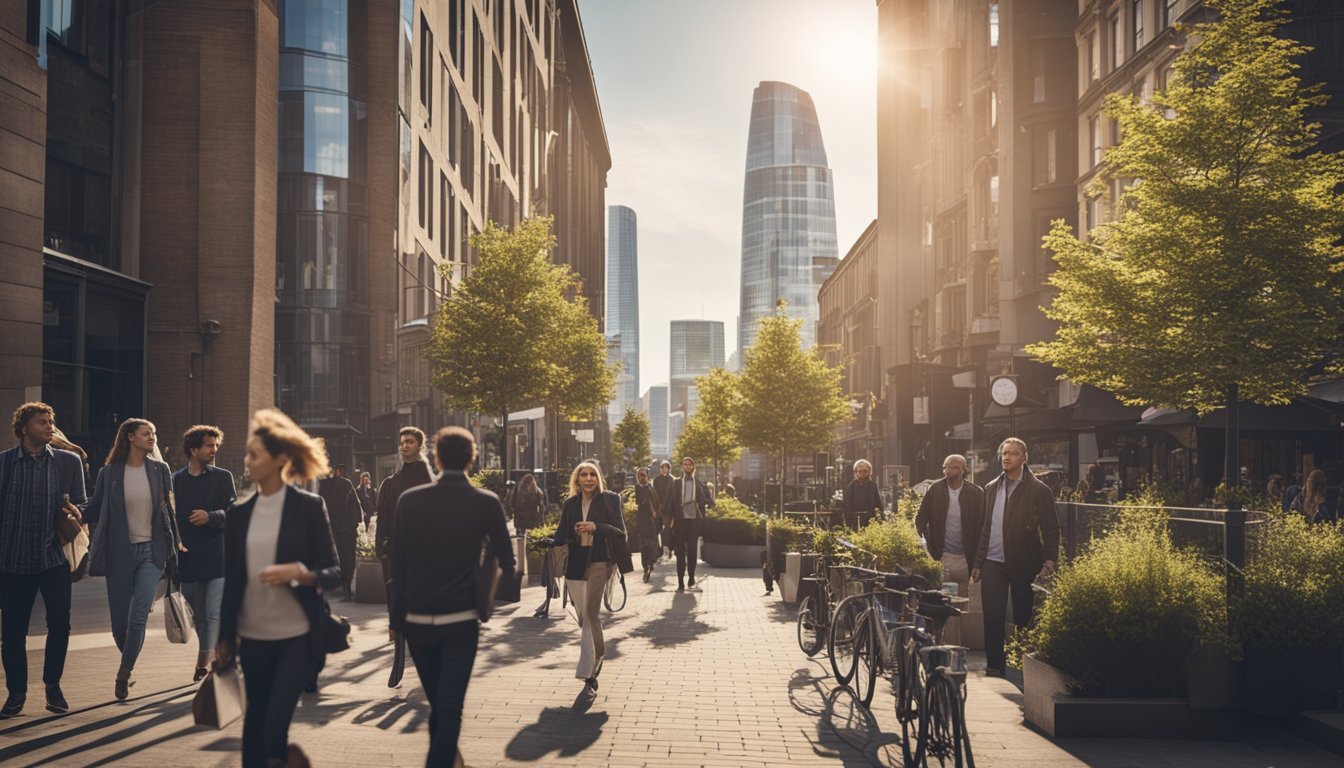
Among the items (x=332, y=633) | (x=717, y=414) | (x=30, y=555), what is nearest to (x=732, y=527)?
(x=30, y=555)

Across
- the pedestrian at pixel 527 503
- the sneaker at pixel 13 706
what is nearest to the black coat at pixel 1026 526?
the sneaker at pixel 13 706

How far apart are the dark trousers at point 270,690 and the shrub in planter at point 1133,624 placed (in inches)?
212

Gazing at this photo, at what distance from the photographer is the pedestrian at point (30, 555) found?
813cm

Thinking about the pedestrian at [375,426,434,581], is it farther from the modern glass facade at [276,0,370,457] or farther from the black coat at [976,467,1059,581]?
the modern glass facade at [276,0,370,457]

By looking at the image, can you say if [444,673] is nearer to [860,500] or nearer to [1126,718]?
[1126,718]

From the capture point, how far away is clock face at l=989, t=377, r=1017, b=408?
70.6 feet

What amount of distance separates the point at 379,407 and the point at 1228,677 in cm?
3410

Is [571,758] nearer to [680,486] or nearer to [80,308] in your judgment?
[680,486]

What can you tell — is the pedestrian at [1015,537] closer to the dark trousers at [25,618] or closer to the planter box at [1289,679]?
the planter box at [1289,679]


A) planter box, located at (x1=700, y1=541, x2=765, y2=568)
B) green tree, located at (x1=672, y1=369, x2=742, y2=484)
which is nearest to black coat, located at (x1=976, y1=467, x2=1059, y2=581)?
planter box, located at (x1=700, y1=541, x2=765, y2=568)

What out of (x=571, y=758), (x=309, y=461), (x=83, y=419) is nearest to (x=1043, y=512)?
(x=571, y=758)

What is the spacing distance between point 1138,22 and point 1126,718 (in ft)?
104

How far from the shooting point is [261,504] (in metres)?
5.43

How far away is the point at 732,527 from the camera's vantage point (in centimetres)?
2431
